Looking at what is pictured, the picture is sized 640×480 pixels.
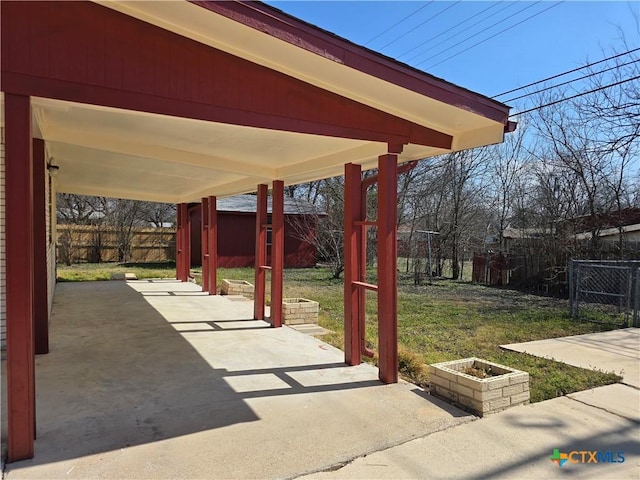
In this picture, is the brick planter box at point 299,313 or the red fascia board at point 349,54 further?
the brick planter box at point 299,313

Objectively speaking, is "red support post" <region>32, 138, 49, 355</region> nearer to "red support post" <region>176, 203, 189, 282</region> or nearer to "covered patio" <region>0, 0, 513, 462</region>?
"covered patio" <region>0, 0, 513, 462</region>

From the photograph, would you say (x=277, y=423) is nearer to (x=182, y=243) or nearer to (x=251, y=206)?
(x=182, y=243)

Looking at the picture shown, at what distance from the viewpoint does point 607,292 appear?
1002cm

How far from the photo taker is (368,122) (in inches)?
156

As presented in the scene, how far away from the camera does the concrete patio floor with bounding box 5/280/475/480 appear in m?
2.78

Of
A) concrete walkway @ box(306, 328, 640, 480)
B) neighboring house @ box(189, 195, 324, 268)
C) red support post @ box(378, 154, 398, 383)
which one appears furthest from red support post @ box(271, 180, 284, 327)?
neighboring house @ box(189, 195, 324, 268)

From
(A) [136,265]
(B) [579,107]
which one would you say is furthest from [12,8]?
(A) [136,265]

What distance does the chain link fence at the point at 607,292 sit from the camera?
7.79m

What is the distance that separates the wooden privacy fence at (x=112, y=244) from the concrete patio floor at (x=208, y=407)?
15106mm

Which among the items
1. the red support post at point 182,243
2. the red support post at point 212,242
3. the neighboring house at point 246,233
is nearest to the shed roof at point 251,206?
the neighboring house at point 246,233

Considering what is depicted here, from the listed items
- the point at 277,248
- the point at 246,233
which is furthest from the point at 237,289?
the point at 246,233

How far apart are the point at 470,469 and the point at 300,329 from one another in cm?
422

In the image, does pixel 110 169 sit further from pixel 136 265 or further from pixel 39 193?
pixel 136 265

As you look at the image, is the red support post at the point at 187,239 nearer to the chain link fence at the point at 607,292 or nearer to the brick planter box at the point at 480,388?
the chain link fence at the point at 607,292
